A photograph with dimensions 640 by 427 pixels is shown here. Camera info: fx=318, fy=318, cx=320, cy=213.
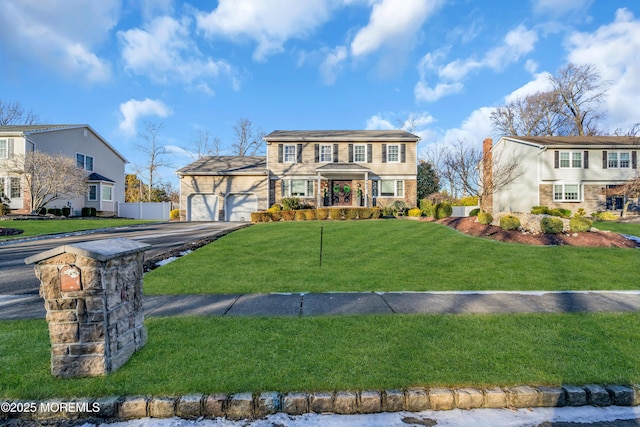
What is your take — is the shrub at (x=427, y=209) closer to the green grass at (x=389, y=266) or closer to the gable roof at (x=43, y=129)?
the green grass at (x=389, y=266)

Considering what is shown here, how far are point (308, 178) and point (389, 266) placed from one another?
55.1ft

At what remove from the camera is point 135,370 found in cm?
304

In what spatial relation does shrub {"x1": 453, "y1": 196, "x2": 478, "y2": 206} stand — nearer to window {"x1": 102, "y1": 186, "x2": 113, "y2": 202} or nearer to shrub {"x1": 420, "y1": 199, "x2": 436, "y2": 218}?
shrub {"x1": 420, "y1": 199, "x2": 436, "y2": 218}

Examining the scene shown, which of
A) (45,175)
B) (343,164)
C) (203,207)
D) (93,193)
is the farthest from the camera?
(93,193)

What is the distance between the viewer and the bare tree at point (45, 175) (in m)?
21.9

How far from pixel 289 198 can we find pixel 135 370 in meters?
20.3

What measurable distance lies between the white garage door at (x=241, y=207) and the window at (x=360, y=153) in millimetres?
8529

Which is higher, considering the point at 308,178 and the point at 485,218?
the point at 308,178

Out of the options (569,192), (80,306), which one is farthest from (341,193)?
(80,306)

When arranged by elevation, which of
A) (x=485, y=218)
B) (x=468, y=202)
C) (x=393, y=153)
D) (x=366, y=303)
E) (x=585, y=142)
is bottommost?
(x=366, y=303)

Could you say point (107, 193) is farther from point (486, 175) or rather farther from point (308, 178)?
point (486, 175)

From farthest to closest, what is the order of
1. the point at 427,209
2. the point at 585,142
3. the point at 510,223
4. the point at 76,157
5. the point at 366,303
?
1. the point at 76,157
2. the point at 585,142
3. the point at 427,209
4. the point at 510,223
5. the point at 366,303

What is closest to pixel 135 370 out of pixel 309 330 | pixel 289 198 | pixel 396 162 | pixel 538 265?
pixel 309 330

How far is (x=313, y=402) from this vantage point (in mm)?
2662
